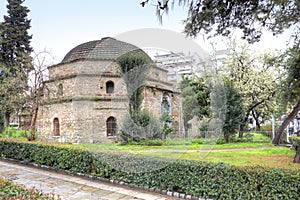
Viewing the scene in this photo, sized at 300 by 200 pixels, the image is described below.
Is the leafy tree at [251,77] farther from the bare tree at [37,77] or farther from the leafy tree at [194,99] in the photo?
the bare tree at [37,77]

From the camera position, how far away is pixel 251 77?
1622cm

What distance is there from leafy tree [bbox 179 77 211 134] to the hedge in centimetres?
90

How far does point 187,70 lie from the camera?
4.78m

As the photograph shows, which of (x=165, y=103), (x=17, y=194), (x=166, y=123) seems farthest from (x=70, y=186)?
(x=165, y=103)

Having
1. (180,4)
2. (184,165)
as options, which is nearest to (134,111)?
(184,165)

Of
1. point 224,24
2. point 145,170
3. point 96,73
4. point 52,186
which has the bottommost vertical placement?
point 52,186

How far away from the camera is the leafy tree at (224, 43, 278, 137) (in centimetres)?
1598

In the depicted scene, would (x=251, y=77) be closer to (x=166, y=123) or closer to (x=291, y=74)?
(x=291, y=74)

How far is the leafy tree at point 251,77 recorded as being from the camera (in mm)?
15984

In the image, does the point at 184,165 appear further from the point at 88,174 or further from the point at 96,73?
the point at 96,73

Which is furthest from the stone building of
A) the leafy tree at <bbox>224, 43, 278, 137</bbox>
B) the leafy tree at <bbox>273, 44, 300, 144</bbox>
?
the leafy tree at <bbox>224, 43, 278, 137</bbox>

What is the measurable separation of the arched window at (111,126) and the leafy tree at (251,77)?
33.2ft

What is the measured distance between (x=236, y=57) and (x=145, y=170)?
45.3ft

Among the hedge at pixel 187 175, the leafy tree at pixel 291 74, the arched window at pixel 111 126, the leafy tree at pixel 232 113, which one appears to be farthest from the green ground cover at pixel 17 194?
the leafy tree at pixel 232 113
